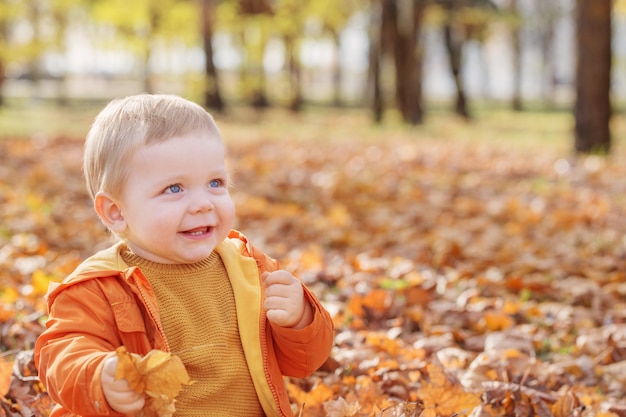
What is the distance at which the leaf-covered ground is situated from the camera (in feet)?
8.84

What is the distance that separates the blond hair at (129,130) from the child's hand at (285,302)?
41cm

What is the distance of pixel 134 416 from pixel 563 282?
3520 millimetres

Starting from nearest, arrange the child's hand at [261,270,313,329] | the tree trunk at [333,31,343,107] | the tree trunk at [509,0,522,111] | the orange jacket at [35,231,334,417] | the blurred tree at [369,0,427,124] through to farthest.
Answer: the orange jacket at [35,231,334,417] < the child's hand at [261,270,313,329] < the blurred tree at [369,0,427,124] < the tree trunk at [509,0,522,111] < the tree trunk at [333,31,343,107]

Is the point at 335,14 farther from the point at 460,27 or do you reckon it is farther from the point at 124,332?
the point at 124,332

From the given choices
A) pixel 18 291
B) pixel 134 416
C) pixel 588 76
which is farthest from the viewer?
pixel 588 76

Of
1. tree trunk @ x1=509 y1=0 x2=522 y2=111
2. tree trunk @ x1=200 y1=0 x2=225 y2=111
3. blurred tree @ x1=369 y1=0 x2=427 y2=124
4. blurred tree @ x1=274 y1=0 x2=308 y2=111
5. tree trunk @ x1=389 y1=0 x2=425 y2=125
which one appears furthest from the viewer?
tree trunk @ x1=509 y1=0 x2=522 y2=111

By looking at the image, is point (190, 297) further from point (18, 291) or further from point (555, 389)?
point (18, 291)

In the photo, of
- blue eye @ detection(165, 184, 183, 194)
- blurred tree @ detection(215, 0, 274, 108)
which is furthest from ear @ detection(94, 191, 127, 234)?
blurred tree @ detection(215, 0, 274, 108)

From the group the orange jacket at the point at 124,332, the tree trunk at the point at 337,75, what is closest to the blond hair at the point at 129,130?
the orange jacket at the point at 124,332

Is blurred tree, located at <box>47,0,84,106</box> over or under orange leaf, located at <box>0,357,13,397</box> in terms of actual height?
over

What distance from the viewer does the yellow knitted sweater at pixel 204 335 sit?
1.97 m

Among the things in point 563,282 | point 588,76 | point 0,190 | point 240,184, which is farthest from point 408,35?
point 563,282

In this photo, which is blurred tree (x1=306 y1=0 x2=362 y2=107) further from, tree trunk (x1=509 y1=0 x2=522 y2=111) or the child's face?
the child's face

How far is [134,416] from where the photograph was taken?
1755 mm
